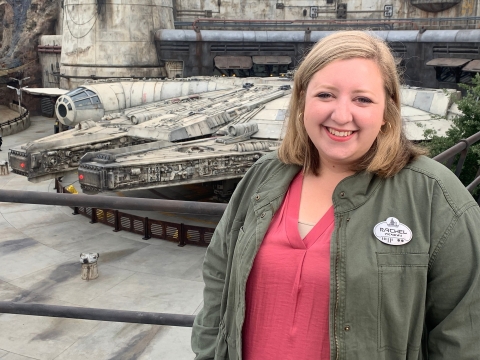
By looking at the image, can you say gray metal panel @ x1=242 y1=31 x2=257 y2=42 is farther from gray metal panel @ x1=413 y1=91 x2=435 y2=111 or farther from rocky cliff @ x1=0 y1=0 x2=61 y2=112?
rocky cliff @ x1=0 y1=0 x2=61 y2=112

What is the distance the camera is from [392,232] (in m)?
2.18

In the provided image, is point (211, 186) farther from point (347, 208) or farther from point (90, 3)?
point (347, 208)

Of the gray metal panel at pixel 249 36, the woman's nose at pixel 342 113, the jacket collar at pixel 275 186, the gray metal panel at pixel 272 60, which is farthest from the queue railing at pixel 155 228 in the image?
the gray metal panel at pixel 249 36

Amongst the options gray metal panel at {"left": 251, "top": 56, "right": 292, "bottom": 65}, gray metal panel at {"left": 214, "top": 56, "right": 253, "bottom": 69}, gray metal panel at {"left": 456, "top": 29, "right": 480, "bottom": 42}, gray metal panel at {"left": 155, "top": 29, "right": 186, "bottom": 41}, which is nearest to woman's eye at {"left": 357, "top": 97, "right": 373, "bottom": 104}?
gray metal panel at {"left": 456, "top": 29, "right": 480, "bottom": 42}

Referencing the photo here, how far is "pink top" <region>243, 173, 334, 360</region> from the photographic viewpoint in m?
2.30

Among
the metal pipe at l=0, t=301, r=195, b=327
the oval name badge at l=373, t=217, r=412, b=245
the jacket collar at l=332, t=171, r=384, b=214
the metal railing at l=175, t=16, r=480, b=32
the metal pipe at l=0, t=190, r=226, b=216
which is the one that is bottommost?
the metal pipe at l=0, t=301, r=195, b=327

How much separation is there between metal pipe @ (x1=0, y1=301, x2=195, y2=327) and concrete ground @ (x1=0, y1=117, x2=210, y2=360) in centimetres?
756

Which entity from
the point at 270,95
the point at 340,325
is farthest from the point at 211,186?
the point at 340,325

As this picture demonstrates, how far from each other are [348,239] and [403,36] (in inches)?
1328

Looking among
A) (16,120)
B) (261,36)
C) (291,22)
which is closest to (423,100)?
(261,36)

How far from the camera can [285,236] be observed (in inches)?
95.7

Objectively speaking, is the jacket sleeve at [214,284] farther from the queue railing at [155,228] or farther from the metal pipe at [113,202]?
A: the queue railing at [155,228]

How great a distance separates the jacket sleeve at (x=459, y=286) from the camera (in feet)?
6.95

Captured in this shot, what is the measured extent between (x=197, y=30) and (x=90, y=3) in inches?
278
